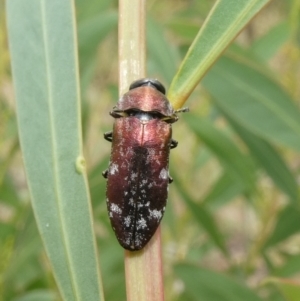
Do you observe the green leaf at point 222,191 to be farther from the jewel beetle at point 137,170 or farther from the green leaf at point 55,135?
the green leaf at point 55,135

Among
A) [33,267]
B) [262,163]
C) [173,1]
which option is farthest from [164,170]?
[173,1]

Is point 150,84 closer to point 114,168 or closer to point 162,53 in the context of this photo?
point 114,168

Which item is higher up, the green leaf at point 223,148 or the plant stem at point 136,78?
the green leaf at point 223,148

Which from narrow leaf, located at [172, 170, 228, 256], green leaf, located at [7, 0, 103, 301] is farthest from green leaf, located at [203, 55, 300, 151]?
green leaf, located at [7, 0, 103, 301]

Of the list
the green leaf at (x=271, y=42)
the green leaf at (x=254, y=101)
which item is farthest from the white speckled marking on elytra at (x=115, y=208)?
the green leaf at (x=271, y=42)

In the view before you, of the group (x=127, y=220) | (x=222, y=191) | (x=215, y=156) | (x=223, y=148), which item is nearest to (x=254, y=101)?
(x=223, y=148)
